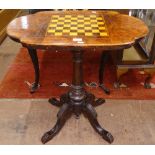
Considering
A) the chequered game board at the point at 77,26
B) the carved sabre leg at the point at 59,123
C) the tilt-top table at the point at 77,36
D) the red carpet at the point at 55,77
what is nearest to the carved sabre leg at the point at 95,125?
the tilt-top table at the point at 77,36

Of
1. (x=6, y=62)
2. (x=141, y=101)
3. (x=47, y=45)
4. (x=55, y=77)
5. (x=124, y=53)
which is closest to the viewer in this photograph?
(x=47, y=45)

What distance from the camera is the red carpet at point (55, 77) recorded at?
84.9 inches

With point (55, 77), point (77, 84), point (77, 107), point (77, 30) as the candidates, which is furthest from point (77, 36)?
point (55, 77)

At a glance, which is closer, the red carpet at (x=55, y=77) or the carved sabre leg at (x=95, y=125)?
the carved sabre leg at (x=95, y=125)

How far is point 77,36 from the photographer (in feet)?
4.39

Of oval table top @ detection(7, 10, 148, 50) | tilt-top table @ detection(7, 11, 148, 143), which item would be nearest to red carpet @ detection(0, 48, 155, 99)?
tilt-top table @ detection(7, 11, 148, 143)

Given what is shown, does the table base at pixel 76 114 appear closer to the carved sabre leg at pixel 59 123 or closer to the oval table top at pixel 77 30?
the carved sabre leg at pixel 59 123

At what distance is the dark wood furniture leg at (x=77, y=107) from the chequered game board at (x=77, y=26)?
18 cm

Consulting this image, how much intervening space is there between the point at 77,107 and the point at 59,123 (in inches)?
7.7

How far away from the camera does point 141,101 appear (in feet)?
6.75
